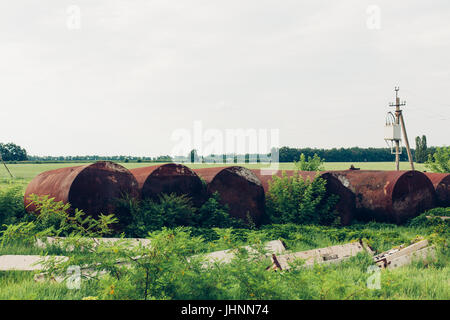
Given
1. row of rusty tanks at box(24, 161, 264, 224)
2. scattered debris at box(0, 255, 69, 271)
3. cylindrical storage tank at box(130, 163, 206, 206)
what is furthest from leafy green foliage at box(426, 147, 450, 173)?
scattered debris at box(0, 255, 69, 271)

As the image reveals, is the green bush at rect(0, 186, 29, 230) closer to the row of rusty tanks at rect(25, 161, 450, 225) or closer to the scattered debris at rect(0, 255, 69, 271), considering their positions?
the row of rusty tanks at rect(25, 161, 450, 225)

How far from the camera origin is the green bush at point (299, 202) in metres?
11.3

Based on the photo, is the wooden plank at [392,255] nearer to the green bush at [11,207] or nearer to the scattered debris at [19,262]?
the scattered debris at [19,262]

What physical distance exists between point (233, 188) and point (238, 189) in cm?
17

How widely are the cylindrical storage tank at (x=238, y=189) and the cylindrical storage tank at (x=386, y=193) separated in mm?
2932

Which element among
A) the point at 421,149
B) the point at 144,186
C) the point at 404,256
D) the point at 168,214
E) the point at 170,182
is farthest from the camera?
the point at 421,149

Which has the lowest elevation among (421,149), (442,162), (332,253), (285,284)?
(332,253)

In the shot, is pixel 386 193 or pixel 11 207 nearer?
pixel 11 207

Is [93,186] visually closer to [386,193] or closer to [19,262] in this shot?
[19,262]

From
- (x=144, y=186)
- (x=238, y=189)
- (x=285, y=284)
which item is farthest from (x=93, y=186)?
(x=285, y=284)

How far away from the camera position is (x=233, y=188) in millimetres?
10922

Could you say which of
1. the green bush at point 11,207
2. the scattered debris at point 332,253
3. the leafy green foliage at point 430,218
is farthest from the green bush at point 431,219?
the green bush at point 11,207

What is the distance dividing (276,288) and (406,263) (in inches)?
160

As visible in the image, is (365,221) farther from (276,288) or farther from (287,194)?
(276,288)
